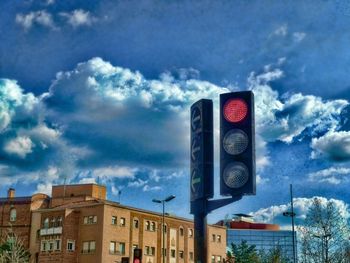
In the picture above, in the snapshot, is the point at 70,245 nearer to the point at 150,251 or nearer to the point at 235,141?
the point at 150,251

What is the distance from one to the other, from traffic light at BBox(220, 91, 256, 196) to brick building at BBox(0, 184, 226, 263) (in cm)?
5337

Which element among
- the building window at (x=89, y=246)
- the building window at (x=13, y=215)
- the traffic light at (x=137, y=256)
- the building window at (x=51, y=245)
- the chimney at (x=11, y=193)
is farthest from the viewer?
the chimney at (x=11, y=193)

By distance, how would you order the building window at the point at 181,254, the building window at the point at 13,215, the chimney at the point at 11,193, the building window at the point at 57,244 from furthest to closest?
1. the chimney at the point at 11,193
2. the building window at the point at 181,254
3. the building window at the point at 13,215
4. the building window at the point at 57,244

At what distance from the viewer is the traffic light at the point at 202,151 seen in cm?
1641

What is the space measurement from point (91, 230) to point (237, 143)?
5953cm

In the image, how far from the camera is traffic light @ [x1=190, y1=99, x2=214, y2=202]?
1641cm

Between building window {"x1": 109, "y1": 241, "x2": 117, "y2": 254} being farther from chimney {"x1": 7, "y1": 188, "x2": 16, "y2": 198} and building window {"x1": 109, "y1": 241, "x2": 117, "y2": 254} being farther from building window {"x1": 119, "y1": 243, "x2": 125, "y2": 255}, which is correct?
chimney {"x1": 7, "y1": 188, "x2": 16, "y2": 198}

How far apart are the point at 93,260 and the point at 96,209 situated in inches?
234

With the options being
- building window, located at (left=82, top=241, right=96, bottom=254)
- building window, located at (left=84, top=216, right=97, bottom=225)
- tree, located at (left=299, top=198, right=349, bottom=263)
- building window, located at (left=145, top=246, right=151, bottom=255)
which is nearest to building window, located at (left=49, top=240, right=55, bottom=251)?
building window, located at (left=82, top=241, right=96, bottom=254)

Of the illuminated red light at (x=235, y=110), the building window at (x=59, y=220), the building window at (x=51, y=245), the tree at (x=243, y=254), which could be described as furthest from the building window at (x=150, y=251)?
the illuminated red light at (x=235, y=110)

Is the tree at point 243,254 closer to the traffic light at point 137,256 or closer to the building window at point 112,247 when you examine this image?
the building window at point 112,247

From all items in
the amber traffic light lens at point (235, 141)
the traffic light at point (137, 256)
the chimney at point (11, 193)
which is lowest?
the traffic light at point (137, 256)

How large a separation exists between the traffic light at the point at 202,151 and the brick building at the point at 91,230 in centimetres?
5138

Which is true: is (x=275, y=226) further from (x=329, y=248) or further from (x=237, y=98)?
(x=237, y=98)
